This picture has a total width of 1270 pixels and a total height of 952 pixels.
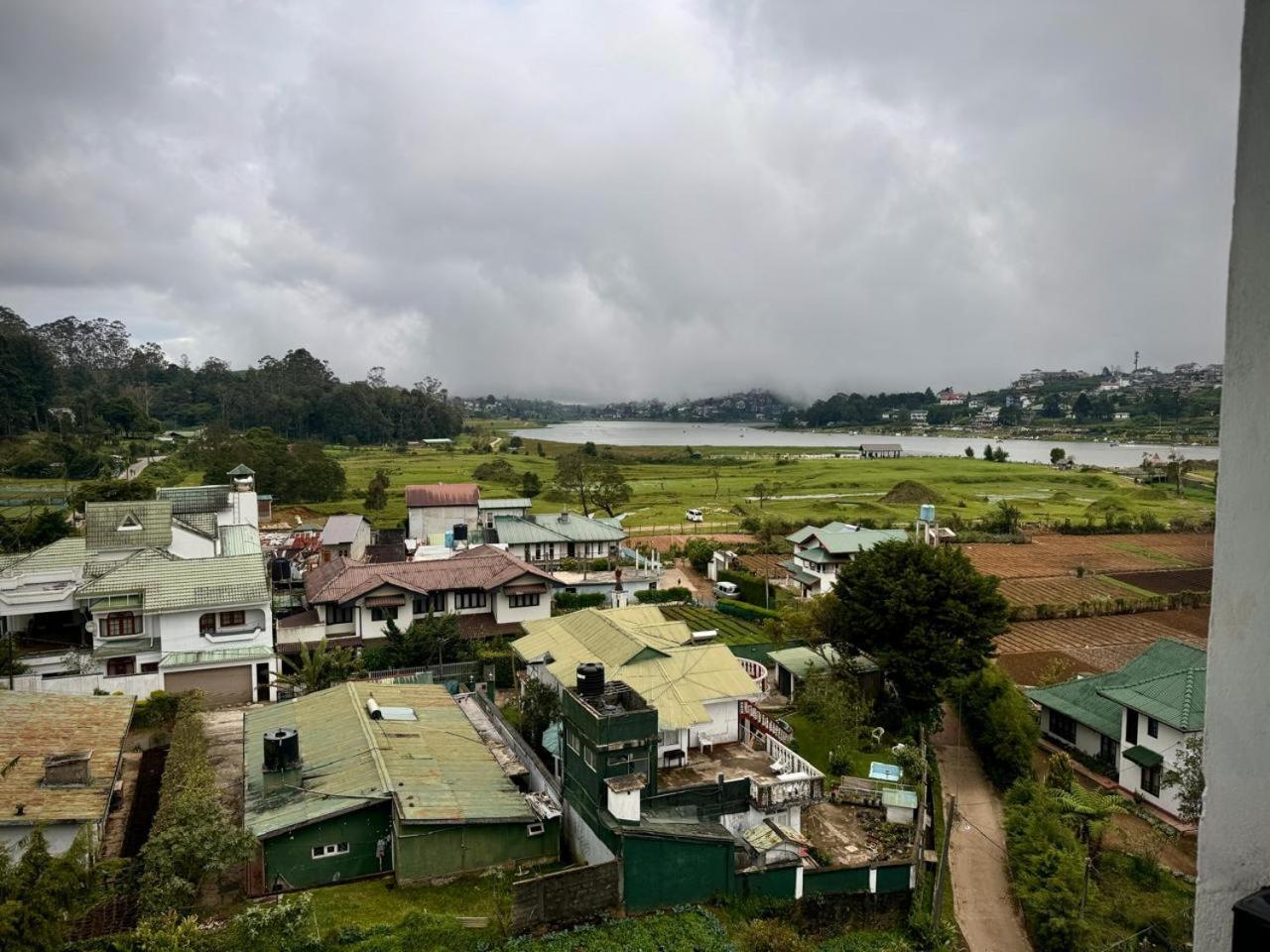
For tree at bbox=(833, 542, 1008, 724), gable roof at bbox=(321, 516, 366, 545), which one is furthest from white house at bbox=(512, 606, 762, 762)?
gable roof at bbox=(321, 516, 366, 545)

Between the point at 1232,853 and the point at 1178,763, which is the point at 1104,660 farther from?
the point at 1232,853

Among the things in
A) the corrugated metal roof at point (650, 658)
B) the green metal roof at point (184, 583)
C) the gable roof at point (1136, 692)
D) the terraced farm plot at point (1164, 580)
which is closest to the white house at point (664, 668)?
the corrugated metal roof at point (650, 658)

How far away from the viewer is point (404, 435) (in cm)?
9375

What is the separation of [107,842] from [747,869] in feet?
34.5

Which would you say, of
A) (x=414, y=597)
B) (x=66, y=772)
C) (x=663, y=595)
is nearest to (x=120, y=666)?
(x=414, y=597)

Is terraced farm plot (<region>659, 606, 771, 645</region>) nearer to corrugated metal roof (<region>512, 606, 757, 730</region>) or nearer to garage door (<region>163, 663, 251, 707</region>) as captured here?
corrugated metal roof (<region>512, 606, 757, 730</region>)

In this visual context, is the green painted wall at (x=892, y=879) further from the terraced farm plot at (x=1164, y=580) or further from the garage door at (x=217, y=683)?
the terraced farm plot at (x=1164, y=580)

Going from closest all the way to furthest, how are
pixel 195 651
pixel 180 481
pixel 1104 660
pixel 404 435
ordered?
pixel 195 651
pixel 1104 660
pixel 180 481
pixel 404 435

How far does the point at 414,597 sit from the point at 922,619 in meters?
14.3

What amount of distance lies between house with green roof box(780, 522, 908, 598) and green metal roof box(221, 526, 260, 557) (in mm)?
20392

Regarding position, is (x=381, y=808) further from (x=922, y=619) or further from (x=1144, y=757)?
(x=1144, y=757)

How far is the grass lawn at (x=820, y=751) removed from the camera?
17.4 meters

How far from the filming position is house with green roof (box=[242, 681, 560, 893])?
12648 mm

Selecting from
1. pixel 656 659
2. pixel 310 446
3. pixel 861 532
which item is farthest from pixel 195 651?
pixel 310 446
